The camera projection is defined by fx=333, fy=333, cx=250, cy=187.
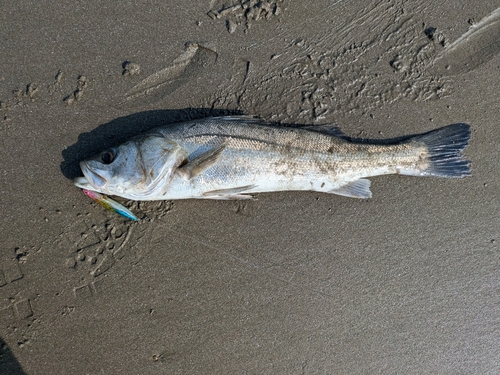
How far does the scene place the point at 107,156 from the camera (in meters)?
3.64

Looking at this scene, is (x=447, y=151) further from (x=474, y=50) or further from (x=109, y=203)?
(x=109, y=203)

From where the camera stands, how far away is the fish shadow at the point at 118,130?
395cm

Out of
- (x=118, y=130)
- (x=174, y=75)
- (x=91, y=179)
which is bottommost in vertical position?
(x=91, y=179)

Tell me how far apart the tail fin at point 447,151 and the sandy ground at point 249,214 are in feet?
0.54

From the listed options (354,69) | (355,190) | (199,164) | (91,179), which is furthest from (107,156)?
(354,69)

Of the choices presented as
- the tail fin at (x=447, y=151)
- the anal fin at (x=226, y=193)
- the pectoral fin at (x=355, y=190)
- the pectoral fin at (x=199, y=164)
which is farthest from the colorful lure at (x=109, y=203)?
the tail fin at (x=447, y=151)

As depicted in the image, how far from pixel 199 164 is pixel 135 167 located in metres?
0.69

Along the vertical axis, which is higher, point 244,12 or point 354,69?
point 244,12

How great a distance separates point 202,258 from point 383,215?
2287 millimetres

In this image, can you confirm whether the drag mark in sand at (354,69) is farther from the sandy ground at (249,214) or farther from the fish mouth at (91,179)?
the fish mouth at (91,179)

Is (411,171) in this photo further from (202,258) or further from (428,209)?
(202,258)

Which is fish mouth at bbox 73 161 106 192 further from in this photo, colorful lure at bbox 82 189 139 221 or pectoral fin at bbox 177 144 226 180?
pectoral fin at bbox 177 144 226 180

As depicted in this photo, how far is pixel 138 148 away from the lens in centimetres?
363

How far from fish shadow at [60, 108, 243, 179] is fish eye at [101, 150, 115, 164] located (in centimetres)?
38
